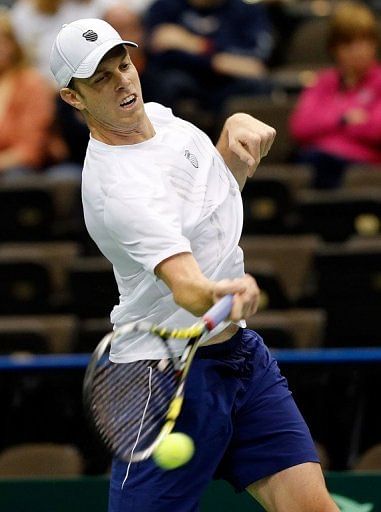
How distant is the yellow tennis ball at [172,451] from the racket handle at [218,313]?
0.36 metres

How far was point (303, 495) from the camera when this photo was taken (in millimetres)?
3824

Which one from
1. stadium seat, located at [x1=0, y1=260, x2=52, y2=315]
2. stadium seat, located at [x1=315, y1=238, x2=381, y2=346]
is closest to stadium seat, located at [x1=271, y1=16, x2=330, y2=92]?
stadium seat, located at [x1=315, y1=238, x2=381, y2=346]

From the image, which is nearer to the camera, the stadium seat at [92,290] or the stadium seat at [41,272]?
the stadium seat at [92,290]

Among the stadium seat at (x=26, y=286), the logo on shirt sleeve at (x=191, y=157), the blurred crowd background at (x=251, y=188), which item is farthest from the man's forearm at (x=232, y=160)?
the stadium seat at (x=26, y=286)

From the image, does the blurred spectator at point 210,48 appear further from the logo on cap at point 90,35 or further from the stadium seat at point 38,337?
the logo on cap at point 90,35

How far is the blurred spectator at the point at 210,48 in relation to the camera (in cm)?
798

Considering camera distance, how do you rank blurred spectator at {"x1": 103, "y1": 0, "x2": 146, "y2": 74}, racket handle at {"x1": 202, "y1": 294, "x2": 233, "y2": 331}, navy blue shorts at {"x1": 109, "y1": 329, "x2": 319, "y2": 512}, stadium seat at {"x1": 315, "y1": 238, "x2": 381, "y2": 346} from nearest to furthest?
racket handle at {"x1": 202, "y1": 294, "x2": 233, "y2": 331} → navy blue shorts at {"x1": 109, "y1": 329, "x2": 319, "y2": 512} → stadium seat at {"x1": 315, "y1": 238, "x2": 381, "y2": 346} → blurred spectator at {"x1": 103, "y1": 0, "x2": 146, "y2": 74}

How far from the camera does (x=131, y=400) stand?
12.5 ft

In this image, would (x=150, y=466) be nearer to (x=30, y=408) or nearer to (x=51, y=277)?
(x=30, y=408)

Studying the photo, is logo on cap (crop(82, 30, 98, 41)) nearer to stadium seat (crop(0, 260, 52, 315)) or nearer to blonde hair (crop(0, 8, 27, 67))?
stadium seat (crop(0, 260, 52, 315))

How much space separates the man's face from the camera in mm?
3732

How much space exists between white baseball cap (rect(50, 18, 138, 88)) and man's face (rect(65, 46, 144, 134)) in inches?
1.4

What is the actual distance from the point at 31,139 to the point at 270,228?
1.62 m

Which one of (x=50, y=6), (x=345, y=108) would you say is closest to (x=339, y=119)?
(x=345, y=108)
